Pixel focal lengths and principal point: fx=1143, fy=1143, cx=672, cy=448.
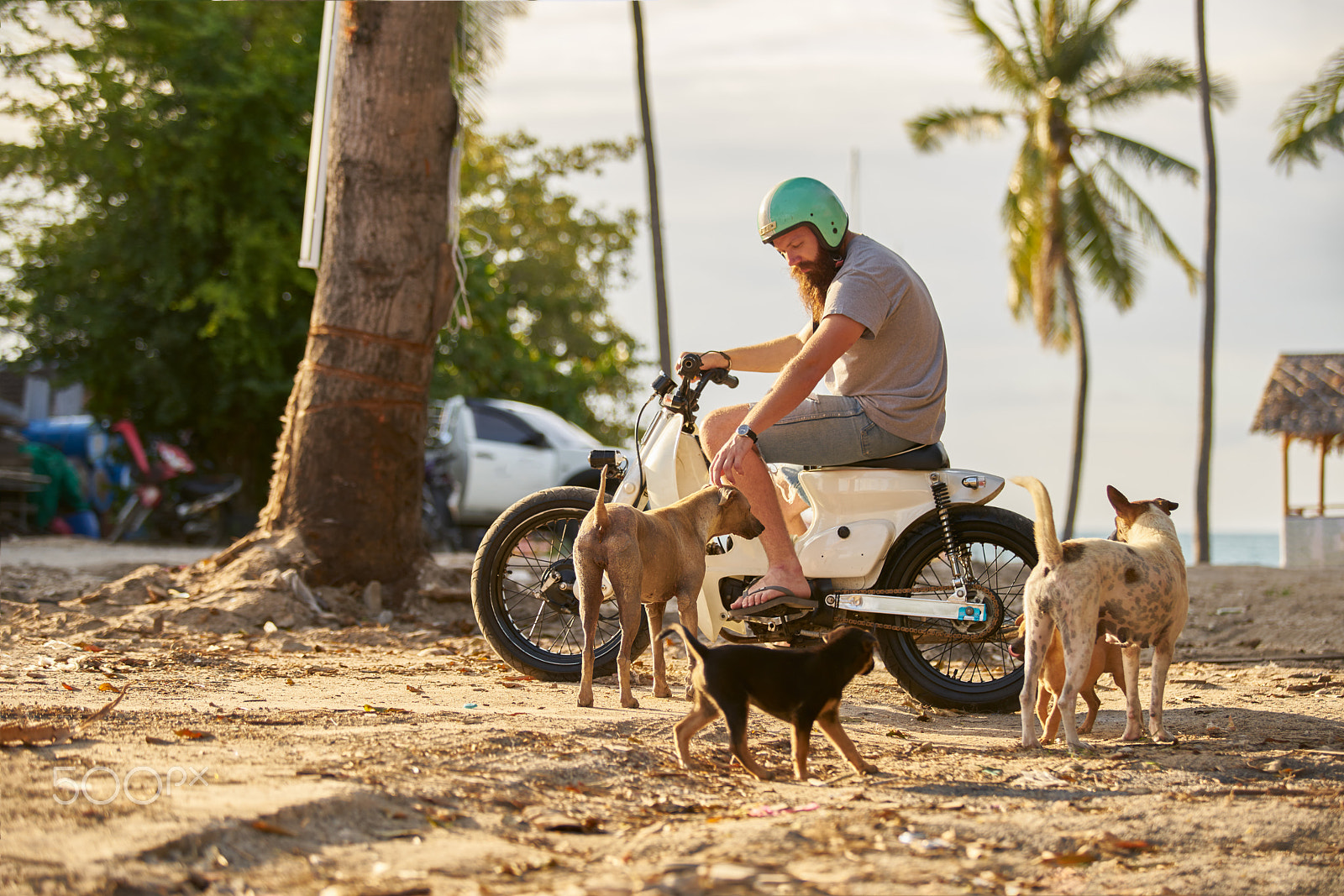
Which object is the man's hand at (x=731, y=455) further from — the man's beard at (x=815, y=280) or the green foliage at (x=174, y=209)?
the green foliage at (x=174, y=209)

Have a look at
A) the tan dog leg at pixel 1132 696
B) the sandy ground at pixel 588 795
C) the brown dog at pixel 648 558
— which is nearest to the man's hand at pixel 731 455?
the brown dog at pixel 648 558

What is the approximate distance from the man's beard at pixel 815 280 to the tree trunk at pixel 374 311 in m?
3.56

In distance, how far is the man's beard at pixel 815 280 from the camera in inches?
188

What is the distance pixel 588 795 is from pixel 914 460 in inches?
87.4

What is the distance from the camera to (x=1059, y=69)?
2494cm

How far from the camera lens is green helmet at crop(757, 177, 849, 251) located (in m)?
4.62

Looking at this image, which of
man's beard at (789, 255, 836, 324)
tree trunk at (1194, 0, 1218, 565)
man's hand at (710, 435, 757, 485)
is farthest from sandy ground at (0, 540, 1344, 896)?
tree trunk at (1194, 0, 1218, 565)

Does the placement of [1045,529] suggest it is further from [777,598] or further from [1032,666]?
[777,598]

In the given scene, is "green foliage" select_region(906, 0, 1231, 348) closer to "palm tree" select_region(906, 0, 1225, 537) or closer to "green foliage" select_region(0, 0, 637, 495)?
"palm tree" select_region(906, 0, 1225, 537)

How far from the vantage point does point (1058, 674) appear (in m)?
4.09

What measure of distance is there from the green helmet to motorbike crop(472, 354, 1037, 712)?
73cm

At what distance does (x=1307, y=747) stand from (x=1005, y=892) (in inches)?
87.3

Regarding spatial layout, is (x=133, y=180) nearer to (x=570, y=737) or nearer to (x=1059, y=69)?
(x=570, y=737)

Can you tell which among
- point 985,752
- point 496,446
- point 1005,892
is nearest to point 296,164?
point 496,446
